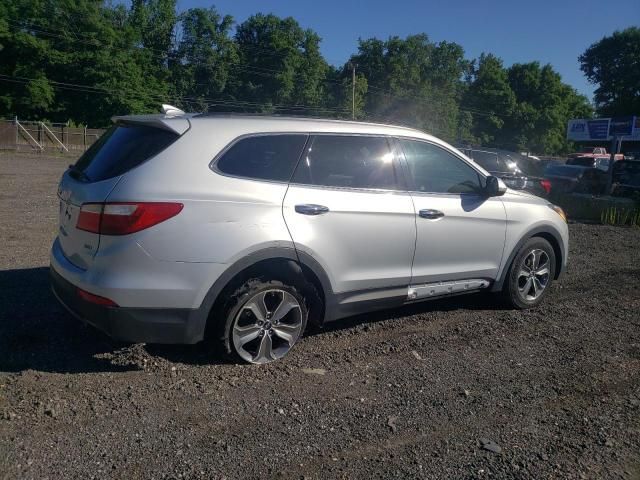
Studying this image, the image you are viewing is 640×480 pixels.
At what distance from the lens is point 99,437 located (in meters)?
3.26

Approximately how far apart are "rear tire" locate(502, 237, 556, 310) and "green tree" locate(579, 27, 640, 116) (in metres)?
68.6

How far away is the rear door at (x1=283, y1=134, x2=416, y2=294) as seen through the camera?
4.24 metres

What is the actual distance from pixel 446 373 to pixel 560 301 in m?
2.57

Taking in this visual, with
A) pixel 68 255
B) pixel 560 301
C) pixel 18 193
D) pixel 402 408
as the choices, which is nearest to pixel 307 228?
pixel 402 408

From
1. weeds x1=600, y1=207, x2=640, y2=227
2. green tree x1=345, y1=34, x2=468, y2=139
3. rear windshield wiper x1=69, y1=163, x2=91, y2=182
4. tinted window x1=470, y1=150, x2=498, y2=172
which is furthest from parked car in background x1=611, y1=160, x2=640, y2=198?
green tree x1=345, y1=34, x2=468, y2=139

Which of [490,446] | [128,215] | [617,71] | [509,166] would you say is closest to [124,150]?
[128,215]

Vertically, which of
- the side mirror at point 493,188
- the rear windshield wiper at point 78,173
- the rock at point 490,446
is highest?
the side mirror at point 493,188

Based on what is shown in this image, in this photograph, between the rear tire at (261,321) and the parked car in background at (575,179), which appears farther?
the parked car in background at (575,179)

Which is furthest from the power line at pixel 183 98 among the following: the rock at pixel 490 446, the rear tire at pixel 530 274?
the rock at pixel 490 446

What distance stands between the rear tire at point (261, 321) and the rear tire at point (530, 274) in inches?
94.3

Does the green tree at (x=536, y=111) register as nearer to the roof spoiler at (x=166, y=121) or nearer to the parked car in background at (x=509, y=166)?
the parked car in background at (x=509, y=166)

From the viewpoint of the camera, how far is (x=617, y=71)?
69.1m

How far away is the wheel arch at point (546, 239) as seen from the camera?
5.62m

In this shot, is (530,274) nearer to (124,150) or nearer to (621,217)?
(124,150)
